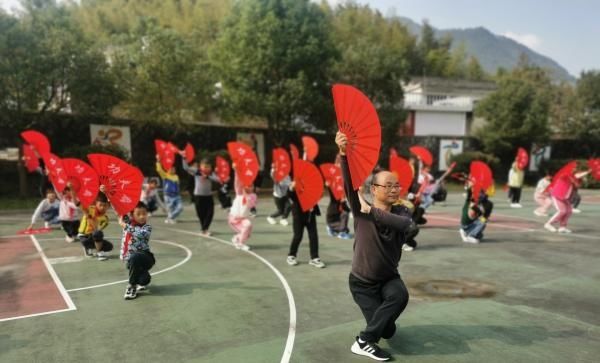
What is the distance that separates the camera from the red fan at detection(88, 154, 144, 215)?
6.54 m

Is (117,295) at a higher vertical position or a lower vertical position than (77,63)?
lower

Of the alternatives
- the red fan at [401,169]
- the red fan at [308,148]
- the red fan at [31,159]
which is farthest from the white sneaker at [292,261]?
the red fan at [31,159]

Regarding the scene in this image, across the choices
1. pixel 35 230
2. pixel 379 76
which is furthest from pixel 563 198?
pixel 379 76

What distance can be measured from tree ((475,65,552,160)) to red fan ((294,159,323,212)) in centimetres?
2559

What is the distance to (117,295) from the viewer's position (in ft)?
22.3

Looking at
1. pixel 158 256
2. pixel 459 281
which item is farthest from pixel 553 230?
pixel 158 256

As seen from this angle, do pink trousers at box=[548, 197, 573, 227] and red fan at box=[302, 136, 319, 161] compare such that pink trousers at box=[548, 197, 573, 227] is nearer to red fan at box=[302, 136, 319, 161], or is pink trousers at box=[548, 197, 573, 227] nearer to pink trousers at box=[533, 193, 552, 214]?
pink trousers at box=[533, 193, 552, 214]

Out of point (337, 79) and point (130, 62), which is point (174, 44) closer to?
point (130, 62)

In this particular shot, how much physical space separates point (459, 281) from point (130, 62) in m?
18.8

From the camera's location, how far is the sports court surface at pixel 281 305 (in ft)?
16.0

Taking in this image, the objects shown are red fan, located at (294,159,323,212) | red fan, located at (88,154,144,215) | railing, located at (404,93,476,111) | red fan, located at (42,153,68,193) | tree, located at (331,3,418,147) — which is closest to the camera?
red fan, located at (88,154,144,215)

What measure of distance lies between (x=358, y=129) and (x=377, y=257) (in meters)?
1.27

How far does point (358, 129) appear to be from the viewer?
4.73m

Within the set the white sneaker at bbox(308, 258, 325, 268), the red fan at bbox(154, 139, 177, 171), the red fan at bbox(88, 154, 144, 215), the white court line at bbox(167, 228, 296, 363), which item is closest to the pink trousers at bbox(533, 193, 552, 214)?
the white sneaker at bbox(308, 258, 325, 268)
